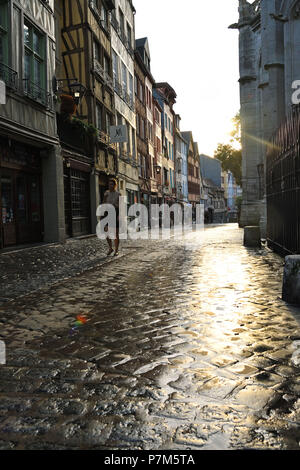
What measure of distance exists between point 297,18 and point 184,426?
15921 millimetres

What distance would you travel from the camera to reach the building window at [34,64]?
12.0m

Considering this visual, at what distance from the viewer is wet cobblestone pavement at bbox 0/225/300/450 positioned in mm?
1966

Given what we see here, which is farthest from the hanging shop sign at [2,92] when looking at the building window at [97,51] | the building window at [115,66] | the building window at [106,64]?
the building window at [115,66]

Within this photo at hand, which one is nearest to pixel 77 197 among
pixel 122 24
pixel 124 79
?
pixel 124 79

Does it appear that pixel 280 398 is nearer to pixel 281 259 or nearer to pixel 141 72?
pixel 281 259

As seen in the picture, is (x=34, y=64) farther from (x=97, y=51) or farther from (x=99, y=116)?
(x=97, y=51)

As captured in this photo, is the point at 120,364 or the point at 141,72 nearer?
the point at 120,364

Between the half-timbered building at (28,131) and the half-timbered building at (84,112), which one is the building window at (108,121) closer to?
the half-timbered building at (84,112)

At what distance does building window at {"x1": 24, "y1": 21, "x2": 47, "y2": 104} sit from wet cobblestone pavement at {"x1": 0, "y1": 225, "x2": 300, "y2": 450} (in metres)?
8.54

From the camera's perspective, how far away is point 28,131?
11.5 meters

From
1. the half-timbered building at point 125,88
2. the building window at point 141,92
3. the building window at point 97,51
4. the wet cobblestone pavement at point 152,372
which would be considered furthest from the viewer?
the building window at point 141,92

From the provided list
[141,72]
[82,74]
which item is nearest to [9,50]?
[82,74]

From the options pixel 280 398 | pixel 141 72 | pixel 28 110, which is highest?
pixel 141 72

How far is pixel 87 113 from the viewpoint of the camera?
733 inches
